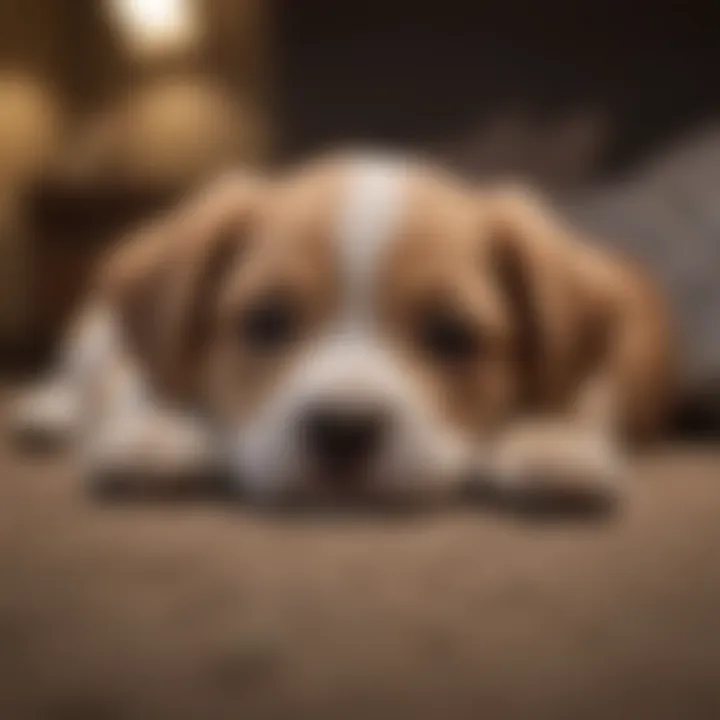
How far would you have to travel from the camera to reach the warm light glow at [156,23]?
793 millimetres

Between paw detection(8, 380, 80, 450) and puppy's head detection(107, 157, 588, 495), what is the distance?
9 cm

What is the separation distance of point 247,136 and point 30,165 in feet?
0.49

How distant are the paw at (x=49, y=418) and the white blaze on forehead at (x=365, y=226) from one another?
0.26m

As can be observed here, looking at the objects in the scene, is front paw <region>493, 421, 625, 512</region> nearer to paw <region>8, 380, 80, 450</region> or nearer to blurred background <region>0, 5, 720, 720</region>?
blurred background <region>0, 5, 720, 720</region>

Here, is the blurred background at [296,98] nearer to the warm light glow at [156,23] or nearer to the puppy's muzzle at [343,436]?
the warm light glow at [156,23]

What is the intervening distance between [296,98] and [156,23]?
0.35 ft

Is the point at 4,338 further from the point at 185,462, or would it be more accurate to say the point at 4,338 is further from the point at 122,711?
the point at 122,711

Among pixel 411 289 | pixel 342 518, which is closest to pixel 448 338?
pixel 411 289

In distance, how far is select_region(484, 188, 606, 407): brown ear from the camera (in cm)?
81

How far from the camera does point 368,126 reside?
2.84 ft

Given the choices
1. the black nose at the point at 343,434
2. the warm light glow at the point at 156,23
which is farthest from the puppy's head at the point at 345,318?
the warm light glow at the point at 156,23

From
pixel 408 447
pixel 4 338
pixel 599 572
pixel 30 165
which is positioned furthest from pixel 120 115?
pixel 599 572

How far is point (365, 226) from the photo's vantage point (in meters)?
0.77

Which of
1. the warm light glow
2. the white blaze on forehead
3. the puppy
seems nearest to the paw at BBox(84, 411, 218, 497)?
the puppy
